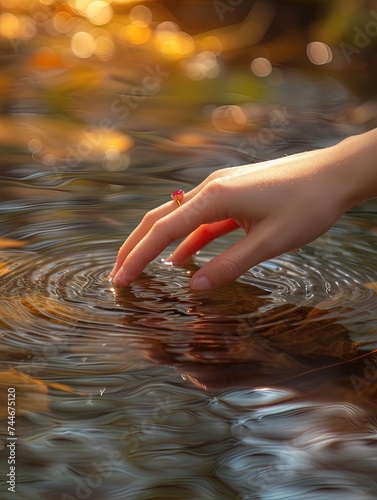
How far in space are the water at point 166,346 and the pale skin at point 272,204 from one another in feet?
0.42

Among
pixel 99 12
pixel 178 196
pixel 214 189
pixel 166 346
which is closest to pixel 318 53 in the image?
pixel 99 12

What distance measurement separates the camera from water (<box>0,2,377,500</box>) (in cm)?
125

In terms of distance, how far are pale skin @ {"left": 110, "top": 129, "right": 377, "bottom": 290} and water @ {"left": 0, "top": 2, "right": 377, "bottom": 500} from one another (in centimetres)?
13

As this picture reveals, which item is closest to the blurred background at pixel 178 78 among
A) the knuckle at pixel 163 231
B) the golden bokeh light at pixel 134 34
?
the golden bokeh light at pixel 134 34

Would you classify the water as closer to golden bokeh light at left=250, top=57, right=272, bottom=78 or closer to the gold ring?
the gold ring

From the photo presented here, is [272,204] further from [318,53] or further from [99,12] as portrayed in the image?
[99,12]

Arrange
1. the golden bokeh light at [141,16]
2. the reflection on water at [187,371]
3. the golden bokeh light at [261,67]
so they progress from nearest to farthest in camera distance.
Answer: the reflection on water at [187,371] → the golden bokeh light at [261,67] → the golden bokeh light at [141,16]

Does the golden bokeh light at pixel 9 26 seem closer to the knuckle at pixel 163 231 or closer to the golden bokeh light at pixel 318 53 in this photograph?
the golden bokeh light at pixel 318 53

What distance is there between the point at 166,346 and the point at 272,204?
320mm

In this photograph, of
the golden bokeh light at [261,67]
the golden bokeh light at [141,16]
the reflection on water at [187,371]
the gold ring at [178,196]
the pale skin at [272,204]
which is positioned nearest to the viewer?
the reflection on water at [187,371]

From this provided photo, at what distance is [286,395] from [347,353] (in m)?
0.20

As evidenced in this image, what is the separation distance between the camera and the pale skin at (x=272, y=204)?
1681mm

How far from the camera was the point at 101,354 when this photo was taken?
1602mm

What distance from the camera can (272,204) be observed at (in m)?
1.68
